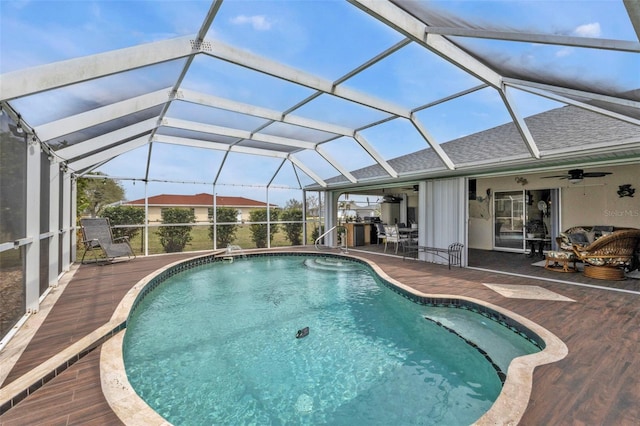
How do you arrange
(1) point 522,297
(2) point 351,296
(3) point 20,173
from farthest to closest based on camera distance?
(2) point 351,296 < (1) point 522,297 < (3) point 20,173

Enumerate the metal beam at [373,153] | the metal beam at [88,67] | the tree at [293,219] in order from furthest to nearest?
the tree at [293,219] → the metal beam at [373,153] → the metal beam at [88,67]

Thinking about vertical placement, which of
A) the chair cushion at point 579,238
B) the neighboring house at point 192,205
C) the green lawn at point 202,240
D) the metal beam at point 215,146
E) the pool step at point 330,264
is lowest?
the pool step at point 330,264

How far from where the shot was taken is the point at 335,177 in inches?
474

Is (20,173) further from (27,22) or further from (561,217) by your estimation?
(561,217)

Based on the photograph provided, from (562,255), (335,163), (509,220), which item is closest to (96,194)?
(335,163)

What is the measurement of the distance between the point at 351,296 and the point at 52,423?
4986 millimetres

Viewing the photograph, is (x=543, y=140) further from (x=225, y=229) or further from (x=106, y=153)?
(x=225, y=229)

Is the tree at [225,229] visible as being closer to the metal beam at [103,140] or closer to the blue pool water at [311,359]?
the metal beam at [103,140]

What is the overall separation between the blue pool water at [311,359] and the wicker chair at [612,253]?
3970mm

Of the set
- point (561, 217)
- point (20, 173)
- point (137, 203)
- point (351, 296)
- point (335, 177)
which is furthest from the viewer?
point (335, 177)

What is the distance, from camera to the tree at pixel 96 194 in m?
10.7

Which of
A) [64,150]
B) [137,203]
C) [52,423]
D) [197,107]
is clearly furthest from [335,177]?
[52,423]

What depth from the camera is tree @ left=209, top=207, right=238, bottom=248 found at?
1240 cm

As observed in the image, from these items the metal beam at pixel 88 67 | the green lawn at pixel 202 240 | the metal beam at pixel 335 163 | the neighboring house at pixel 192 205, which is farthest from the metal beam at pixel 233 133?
the green lawn at pixel 202 240
